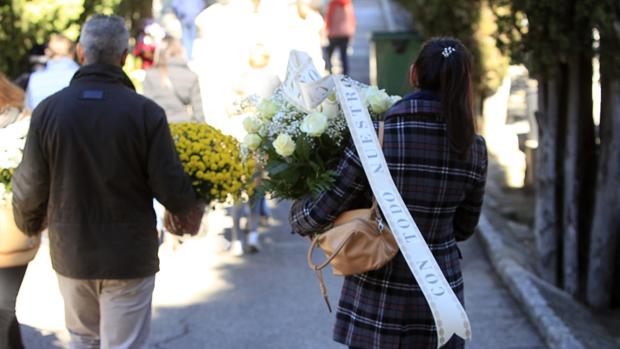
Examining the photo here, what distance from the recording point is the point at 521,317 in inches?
268

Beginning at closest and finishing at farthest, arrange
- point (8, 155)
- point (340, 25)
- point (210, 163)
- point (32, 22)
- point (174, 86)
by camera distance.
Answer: point (8, 155)
point (210, 163)
point (174, 86)
point (32, 22)
point (340, 25)

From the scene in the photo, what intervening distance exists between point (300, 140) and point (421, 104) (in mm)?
542

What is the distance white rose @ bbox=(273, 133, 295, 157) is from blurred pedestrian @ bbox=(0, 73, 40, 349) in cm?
141

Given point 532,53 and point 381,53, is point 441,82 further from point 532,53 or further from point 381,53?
point 381,53

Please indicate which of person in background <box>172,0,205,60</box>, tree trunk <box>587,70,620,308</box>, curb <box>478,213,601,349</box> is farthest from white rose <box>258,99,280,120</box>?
person in background <box>172,0,205,60</box>

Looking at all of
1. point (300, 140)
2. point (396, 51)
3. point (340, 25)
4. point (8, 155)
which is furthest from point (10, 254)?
point (340, 25)

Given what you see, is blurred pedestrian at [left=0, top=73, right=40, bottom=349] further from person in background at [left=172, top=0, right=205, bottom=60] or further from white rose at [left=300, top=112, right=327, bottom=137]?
person in background at [left=172, top=0, right=205, bottom=60]

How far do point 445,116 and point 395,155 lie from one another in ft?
0.76

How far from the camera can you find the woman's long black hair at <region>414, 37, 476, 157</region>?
3416 millimetres

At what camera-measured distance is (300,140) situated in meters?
3.72

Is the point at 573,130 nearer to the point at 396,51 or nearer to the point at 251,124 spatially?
the point at 251,124

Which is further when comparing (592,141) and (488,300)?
(592,141)

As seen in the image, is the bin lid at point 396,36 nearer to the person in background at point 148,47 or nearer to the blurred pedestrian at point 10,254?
the person in background at point 148,47

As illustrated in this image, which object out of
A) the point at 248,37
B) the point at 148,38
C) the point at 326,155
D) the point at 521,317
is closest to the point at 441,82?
the point at 326,155
